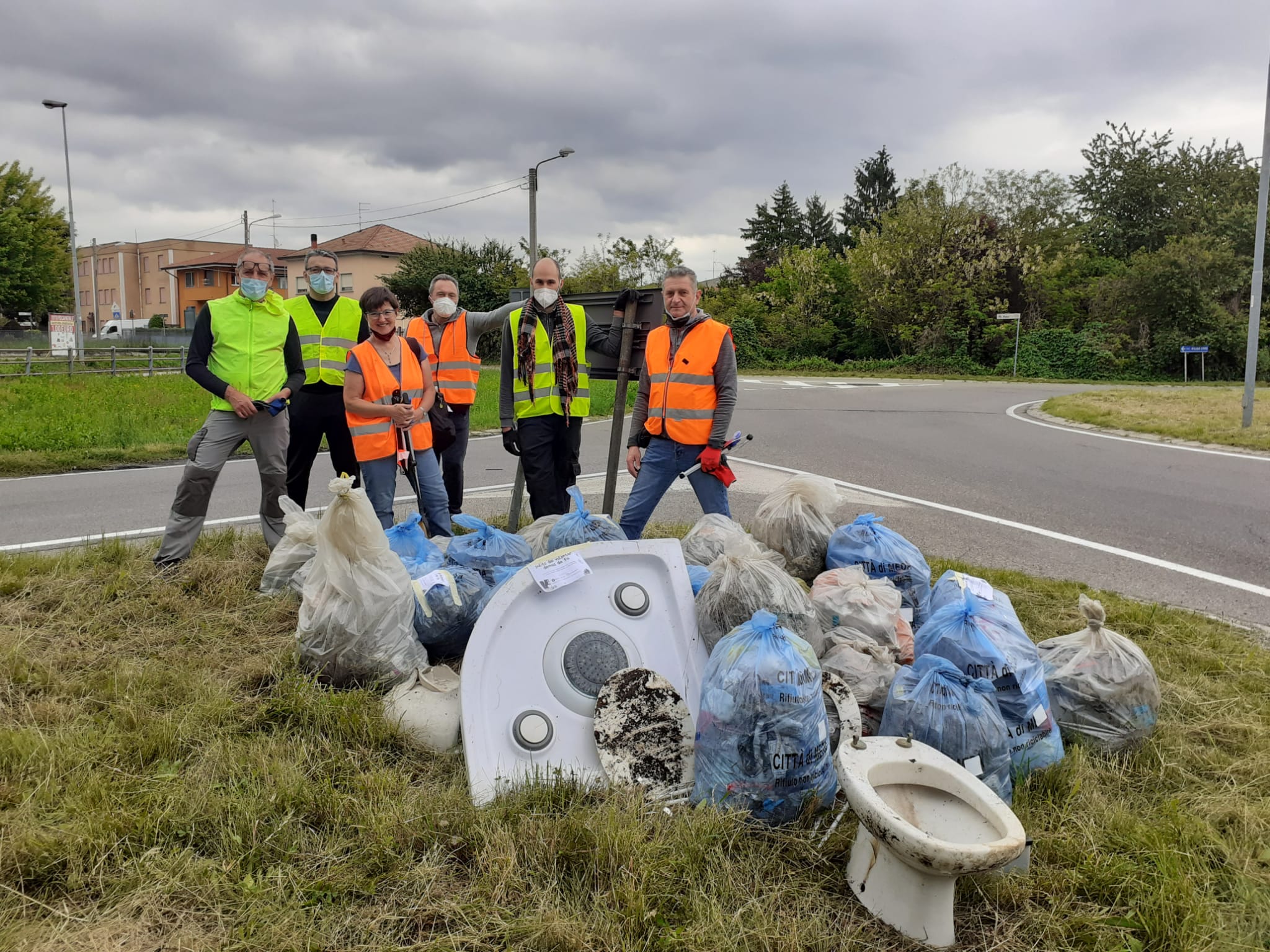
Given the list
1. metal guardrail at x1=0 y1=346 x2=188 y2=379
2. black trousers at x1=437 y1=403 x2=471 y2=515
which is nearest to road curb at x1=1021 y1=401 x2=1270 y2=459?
black trousers at x1=437 y1=403 x2=471 y2=515

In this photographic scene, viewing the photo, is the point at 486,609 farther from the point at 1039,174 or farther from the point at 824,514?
the point at 1039,174

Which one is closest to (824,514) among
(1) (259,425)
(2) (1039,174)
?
(1) (259,425)

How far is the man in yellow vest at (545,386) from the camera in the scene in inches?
209

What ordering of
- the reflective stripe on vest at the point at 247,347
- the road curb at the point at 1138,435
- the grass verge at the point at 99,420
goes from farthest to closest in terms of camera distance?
the road curb at the point at 1138,435 → the grass verge at the point at 99,420 → the reflective stripe on vest at the point at 247,347

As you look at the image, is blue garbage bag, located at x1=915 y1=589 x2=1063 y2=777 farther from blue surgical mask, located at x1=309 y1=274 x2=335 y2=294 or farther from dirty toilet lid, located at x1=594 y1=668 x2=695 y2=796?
blue surgical mask, located at x1=309 y1=274 x2=335 y2=294

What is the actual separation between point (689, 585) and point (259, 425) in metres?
3.10

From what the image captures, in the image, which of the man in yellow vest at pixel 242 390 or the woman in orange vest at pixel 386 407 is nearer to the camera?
the man in yellow vest at pixel 242 390

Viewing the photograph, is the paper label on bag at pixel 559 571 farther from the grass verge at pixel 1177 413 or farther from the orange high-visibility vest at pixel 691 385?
the grass verge at pixel 1177 413

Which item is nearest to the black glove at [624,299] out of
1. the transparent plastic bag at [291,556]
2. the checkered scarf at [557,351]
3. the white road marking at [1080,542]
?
the checkered scarf at [557,351]

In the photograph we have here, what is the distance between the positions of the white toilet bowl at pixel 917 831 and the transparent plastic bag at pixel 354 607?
1.82 metres

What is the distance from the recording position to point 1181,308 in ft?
116

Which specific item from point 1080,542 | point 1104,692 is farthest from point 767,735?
point 1080,542

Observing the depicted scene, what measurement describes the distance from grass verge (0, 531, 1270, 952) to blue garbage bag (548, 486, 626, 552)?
1.19 meters

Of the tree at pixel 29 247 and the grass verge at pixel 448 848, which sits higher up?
the tree at pixel 29 247
